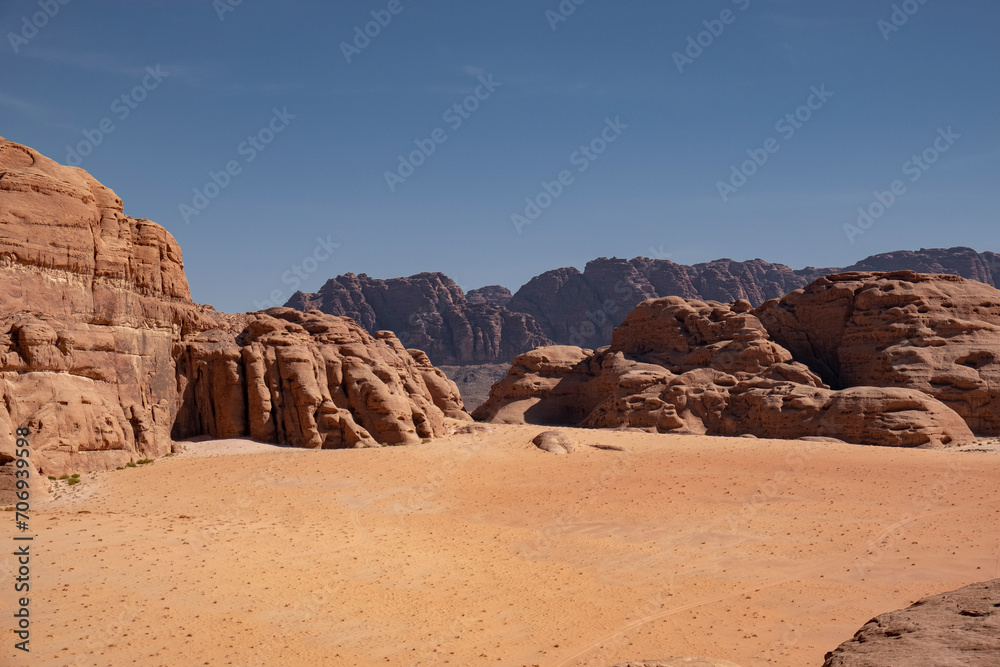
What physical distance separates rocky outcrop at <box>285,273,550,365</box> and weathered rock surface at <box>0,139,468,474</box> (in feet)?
291

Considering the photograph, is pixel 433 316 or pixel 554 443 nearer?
pixel 554 443

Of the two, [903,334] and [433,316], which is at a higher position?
[433,316]

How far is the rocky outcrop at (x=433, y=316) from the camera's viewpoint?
117 metres

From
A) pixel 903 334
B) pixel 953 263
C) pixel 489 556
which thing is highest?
→ pixel 953 263

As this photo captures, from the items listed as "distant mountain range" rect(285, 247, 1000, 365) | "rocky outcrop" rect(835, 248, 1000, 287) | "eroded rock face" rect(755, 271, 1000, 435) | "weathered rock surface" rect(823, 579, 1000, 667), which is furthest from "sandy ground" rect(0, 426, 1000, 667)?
"rocky outcrop" rect(835, 248, 1000, 287)

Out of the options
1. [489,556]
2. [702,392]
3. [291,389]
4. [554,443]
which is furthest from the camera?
[702,392]

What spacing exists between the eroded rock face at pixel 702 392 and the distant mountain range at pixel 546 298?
72821 mm

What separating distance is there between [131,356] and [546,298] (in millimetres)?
112892

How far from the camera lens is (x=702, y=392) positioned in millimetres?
33188

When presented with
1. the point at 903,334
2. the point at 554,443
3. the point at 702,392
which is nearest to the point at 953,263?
the point at 903,334

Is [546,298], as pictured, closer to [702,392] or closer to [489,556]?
[702,392]

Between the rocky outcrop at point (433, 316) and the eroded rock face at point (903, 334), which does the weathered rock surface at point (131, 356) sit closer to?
the eroded rock face at point (903, 334)

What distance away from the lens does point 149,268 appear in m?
22.1

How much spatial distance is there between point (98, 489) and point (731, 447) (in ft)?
61.1
